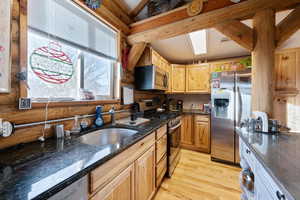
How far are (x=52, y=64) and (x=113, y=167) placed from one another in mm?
1114

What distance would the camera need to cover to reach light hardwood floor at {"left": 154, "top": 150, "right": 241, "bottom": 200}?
5.19 ft

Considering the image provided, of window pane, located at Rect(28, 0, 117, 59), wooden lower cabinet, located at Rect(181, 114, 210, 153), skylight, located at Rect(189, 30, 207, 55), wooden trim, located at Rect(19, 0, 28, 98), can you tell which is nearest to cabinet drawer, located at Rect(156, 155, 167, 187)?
wooden lower cabinet, located at Rect(181, 114, 210, 153)

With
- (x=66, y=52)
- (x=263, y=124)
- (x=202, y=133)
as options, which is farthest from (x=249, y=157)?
(x=66, y=52)

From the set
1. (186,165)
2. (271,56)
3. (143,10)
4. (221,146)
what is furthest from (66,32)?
(221,146)

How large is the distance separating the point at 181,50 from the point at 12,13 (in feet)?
8.77

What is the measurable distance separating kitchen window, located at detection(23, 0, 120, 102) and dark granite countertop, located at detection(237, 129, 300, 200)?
1674 mm

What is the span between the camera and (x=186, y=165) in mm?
2285

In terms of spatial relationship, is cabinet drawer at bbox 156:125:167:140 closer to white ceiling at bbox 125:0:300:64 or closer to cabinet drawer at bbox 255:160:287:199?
cabinet drawer at bbox 255:160:287:199

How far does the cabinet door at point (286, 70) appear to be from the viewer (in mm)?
2230

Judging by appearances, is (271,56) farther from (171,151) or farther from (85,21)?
(85,21)

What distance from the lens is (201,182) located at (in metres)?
1.83

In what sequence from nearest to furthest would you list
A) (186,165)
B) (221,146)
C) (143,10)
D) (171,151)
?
(171,151)
(143,10)
(186,165)
(221,146)

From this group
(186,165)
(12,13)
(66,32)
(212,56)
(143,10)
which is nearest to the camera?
(12,13)

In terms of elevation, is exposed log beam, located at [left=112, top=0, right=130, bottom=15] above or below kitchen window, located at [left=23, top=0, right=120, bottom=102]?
above
